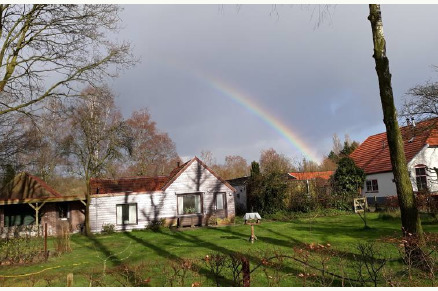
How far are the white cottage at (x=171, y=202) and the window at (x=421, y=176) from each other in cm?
1599

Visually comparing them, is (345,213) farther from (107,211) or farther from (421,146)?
(107,211)

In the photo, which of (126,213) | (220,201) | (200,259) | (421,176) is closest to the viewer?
(200,259)

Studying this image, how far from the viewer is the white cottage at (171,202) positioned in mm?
24469

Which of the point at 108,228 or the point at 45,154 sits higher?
the point at 45,154

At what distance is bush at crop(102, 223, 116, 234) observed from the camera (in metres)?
23.5

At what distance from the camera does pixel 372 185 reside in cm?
2980

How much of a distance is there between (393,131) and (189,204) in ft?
62.3

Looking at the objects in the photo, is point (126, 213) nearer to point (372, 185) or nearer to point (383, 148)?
point (372, 185)

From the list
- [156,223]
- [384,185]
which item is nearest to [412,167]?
[384,185]

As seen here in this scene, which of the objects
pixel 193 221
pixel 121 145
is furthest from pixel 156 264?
pixel 121 145

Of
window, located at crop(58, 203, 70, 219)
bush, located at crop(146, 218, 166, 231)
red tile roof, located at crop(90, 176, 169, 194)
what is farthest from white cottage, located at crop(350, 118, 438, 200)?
window, located at crop(58, 203, 70, 219)

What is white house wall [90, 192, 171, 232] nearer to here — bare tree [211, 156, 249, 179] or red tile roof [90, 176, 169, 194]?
red tile roof [90, 176, 169, 194]

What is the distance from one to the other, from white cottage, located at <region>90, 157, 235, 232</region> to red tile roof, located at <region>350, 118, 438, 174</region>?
14223 mm

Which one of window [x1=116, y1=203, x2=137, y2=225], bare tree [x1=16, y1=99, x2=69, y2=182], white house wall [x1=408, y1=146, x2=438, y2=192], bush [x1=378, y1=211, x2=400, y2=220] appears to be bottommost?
bush [x1=378, y1=211, x2=400, y2=220]
